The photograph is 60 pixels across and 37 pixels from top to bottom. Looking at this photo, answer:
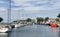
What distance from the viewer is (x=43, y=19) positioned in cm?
17325

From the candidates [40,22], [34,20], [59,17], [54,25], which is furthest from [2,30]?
[34,20]

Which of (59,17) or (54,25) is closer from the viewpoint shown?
(54,25)

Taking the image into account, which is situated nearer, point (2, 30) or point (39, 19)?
point (2, 30)

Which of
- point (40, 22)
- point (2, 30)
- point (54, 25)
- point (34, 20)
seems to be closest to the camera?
point (2, 30)

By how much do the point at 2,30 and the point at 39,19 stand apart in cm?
12794

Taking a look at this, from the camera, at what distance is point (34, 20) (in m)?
180

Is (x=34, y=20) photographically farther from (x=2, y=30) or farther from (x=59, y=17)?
(x=2, y=30)

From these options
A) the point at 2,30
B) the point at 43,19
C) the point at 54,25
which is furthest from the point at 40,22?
the point at 2,30

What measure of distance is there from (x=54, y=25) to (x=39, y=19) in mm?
67927

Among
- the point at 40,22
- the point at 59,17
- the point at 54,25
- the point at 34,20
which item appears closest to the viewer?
the point at 54,25

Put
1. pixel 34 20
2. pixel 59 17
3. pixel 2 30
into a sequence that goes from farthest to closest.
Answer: pixel 34 20 < pixel 59 17 < pixel 2 30

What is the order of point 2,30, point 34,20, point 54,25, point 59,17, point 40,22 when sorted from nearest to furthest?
point 2,30
point 54,25
point 59,17
point 40,22
point 34,20

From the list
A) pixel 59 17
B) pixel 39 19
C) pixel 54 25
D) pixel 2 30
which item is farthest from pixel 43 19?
pixel 2 30

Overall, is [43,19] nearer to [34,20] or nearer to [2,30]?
[34,20]
